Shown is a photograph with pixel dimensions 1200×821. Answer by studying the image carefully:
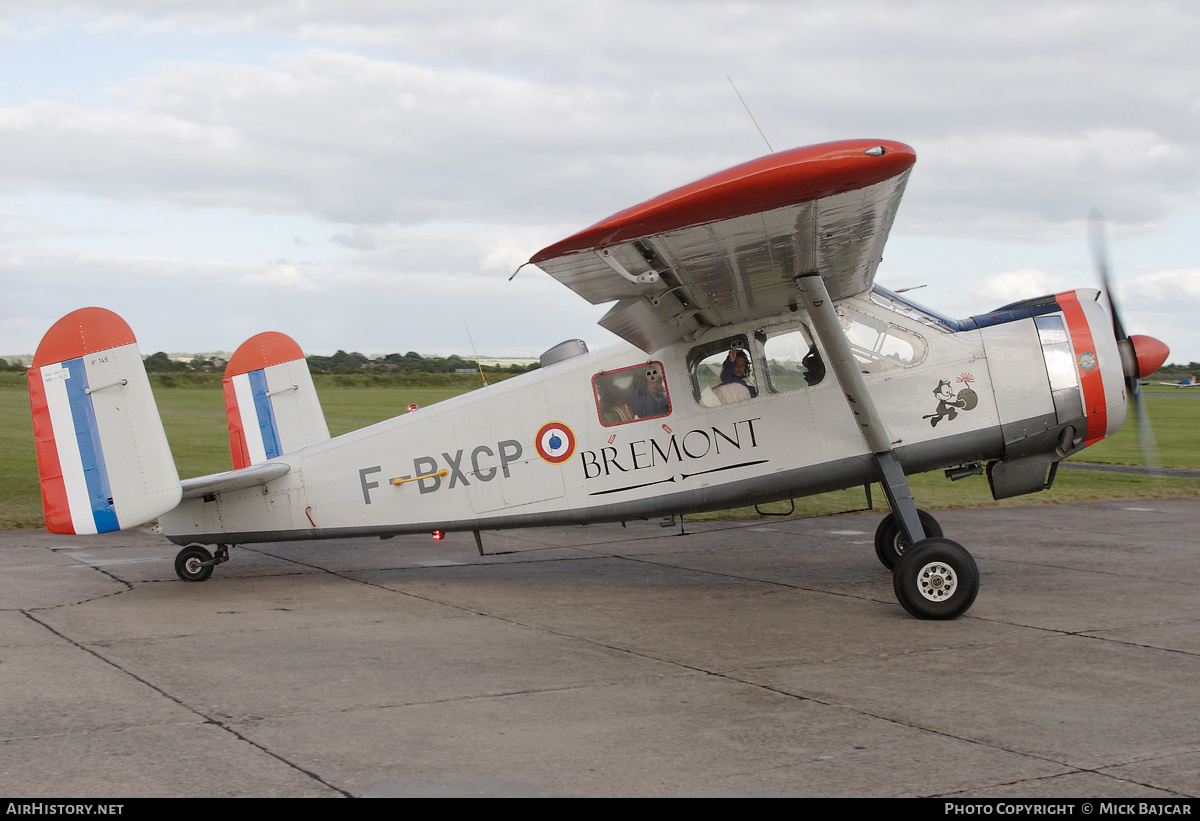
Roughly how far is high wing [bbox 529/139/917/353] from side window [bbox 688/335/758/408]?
0.22 m

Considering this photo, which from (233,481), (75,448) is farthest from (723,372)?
(75,448)

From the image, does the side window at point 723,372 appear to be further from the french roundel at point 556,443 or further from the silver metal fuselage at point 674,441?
the french roundel at point 556,443

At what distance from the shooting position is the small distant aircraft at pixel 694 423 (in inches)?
292

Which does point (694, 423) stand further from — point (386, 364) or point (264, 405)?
point (386, 364)

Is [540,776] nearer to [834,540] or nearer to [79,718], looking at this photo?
[79,718]

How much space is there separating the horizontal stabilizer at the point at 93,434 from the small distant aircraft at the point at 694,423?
0.02 m

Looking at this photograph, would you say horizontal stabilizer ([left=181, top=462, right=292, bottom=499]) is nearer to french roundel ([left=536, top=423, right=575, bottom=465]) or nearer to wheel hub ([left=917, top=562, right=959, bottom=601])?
french roundel ([left=536, top=423, right=575, bottom=465])

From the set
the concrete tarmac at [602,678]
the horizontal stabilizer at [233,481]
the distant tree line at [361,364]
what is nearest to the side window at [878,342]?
the concrete tarmac at [602,678]

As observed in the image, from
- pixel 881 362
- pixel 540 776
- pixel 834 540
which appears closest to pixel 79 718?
pixel 540 776

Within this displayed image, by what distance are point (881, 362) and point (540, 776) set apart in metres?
5.02

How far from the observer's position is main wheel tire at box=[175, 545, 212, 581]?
29.8 feet

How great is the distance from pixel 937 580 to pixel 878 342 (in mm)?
2051

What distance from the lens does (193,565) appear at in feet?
29.9
